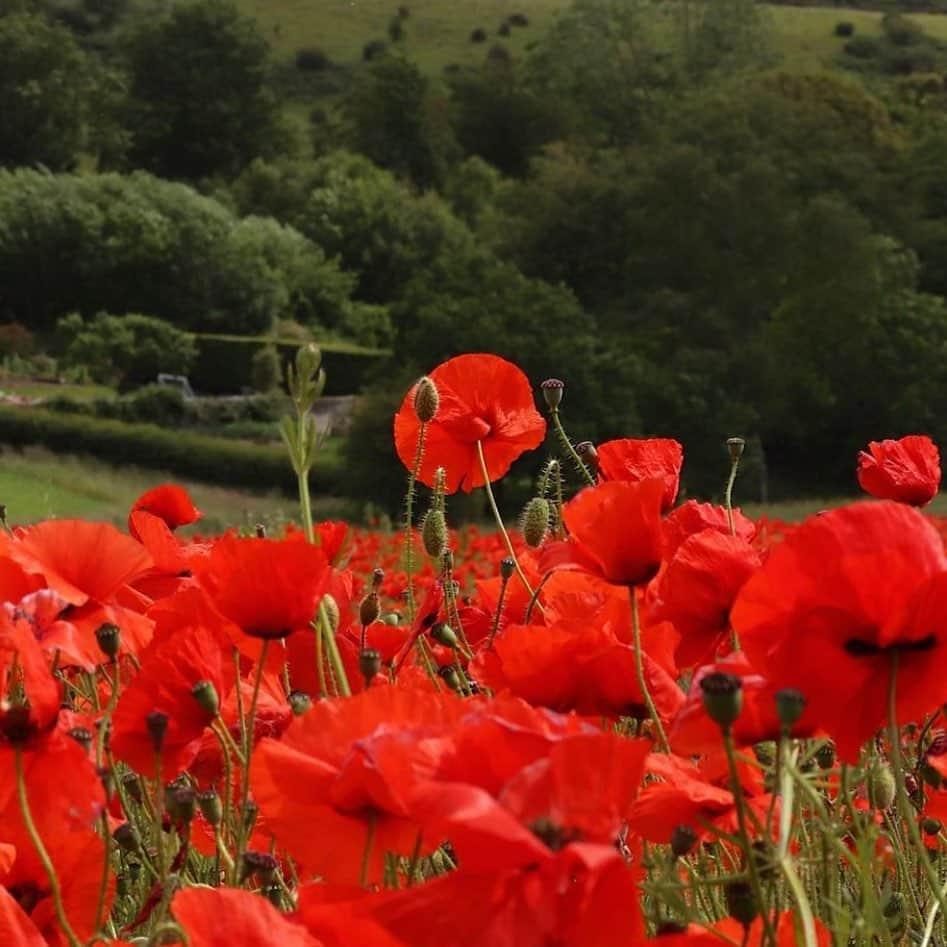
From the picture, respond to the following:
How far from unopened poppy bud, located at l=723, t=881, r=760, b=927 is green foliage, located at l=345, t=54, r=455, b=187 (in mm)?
45821

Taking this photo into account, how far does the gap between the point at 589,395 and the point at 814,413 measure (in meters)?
5.64

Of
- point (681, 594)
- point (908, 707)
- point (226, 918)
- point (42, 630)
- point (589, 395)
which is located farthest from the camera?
point (589, 395)

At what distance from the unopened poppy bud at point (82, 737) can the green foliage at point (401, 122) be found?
150ft

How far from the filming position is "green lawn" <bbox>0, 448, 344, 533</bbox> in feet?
47.2

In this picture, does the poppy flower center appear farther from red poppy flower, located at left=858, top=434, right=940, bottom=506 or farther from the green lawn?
the green lawn

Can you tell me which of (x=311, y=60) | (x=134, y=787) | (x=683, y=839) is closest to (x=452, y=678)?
(x=134, y=787)

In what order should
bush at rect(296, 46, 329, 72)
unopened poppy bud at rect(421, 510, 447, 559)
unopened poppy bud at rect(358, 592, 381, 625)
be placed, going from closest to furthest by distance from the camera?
unopened poppy bud at rect(358, 592, 381, 625)
unopened poppy bud at rect(421, 510, 447, 559)
bush at rect(296, 46, 329, 72)

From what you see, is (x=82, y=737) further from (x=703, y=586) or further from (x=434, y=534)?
(x=434, y=534)

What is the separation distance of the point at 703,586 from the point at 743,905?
0.92 ft

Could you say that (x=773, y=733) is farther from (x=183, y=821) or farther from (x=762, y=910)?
(x=183, y=821)

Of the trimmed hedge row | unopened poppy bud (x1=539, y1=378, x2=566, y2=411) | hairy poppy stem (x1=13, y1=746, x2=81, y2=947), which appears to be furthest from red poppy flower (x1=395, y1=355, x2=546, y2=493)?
the trimmed hedge row

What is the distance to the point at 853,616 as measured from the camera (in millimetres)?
701

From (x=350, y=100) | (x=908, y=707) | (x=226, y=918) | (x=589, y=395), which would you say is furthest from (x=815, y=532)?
(x=350, y=100)

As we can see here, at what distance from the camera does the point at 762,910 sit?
24.7 inches
